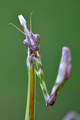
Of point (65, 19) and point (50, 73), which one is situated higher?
point (65, 19)

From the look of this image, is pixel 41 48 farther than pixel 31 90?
Yes

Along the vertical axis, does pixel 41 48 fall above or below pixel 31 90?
below

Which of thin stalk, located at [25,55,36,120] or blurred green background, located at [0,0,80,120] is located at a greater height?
thin stalk, located at [25,55,36,120]

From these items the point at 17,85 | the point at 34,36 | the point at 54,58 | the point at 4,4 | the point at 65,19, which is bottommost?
the point at 17,85

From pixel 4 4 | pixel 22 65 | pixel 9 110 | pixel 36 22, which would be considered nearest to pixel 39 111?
pixel 9 110

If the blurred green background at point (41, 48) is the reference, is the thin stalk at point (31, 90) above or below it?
above

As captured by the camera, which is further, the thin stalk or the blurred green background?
the blurred green background

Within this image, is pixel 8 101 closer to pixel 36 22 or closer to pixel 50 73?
pixel 50 73

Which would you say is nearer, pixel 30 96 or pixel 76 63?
pixel 30 96
